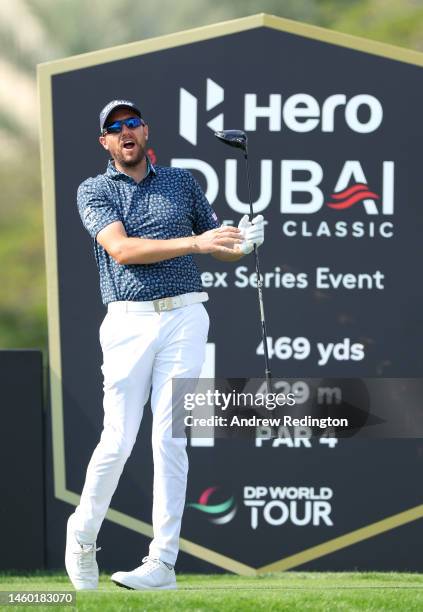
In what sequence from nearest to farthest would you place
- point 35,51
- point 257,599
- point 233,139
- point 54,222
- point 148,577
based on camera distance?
point 257,599 < point 148,577 < point 233,139 < point 54,222 < point 35,51

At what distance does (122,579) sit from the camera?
4.87 metres

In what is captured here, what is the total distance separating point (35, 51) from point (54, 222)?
2904 millimetres

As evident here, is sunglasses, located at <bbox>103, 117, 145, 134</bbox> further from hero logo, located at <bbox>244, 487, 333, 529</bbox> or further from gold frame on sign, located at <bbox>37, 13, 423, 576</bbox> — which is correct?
hero logo, located at <bbox>244, 487, 333, 529</bbox>

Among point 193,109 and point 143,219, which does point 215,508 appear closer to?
point 193,109

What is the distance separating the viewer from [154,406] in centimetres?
Answer: 503

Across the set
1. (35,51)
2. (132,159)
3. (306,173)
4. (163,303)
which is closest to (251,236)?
(163,303)

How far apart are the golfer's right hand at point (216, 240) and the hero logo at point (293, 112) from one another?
6.58ft

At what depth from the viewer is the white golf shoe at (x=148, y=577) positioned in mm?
4871

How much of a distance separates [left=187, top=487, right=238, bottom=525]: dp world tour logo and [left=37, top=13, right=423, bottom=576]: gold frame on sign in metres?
0.17

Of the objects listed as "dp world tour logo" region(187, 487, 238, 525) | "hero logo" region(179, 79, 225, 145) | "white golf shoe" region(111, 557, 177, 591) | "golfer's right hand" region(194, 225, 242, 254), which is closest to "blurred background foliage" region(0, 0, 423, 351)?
"hero logo" region(179, 79, 225, 145)

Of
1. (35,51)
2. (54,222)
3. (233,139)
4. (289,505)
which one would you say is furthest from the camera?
(35,51)

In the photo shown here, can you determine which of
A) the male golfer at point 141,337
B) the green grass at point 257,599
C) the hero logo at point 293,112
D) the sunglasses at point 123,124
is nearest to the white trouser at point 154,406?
the male golfer at point 141,337

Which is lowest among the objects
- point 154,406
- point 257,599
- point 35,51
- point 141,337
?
point 257,599

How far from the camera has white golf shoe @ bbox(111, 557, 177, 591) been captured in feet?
16.0
